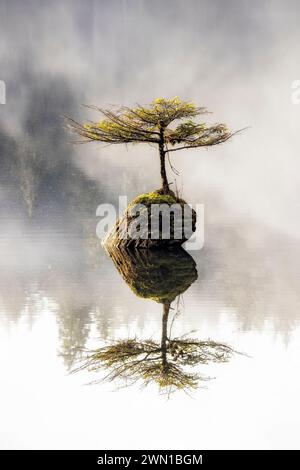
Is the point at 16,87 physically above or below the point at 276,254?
above

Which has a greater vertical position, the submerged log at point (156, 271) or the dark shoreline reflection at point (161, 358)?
the submerged log at point (156, 271)

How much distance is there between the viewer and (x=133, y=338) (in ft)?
26.1

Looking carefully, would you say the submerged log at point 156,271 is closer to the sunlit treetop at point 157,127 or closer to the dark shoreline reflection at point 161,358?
the dark shoreline reflection at point 161,358

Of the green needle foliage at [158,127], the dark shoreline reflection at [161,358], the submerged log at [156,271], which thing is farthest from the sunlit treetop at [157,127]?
the dark shoreline reflection at [161,358]

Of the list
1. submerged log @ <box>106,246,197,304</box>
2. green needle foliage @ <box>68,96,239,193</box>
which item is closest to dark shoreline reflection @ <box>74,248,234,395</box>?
submerged log @ <box>106,246,197,304</box>

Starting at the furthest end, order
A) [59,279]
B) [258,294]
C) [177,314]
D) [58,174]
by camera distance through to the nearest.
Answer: [58,174] → [59,279] → [258,294] → [177,314]

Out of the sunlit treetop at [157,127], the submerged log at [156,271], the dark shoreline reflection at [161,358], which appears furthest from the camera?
the sunlit treetop at [157,127]

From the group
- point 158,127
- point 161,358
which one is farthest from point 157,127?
point 161,358

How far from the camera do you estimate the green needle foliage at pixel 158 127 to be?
58.5 ft

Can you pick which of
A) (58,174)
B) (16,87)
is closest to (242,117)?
(16,87)

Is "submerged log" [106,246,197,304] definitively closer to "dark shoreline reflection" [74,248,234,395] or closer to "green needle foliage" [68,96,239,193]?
"dark shoreline reflection" [74,248,234,395]

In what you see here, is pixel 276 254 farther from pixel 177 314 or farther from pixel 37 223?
pixel 37 223

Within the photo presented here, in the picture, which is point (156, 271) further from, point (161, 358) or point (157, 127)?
point (157, 127)

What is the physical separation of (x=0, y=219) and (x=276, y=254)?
16698 mm
